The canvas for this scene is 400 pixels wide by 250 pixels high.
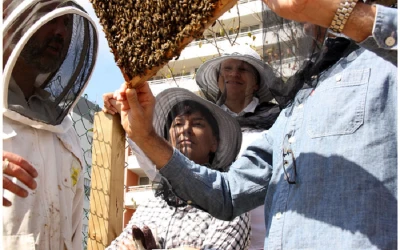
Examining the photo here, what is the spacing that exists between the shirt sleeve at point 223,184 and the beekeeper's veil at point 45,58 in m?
0.86

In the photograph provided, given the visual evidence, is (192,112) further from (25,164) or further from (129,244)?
(25,164)

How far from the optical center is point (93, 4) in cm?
248

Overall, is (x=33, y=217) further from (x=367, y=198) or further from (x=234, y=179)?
(x=367, y=198)

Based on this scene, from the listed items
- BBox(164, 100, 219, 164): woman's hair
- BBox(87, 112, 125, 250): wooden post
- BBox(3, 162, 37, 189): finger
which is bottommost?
BBox(3, 162, 37, 189): finger

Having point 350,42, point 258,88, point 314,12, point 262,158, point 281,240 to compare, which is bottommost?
point 281,240

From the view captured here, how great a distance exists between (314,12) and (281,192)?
657 millimetres

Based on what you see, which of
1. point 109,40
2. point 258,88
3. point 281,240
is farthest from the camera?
point 258,88

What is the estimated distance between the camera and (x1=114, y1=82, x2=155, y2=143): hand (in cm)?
234

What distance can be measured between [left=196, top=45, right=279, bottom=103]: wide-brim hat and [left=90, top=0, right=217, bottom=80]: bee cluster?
1471mm

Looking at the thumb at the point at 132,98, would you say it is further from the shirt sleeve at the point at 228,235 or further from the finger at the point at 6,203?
the shirt sleeve at the point at 228,235

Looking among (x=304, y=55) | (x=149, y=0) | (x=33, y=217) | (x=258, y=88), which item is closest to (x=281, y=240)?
(x=304, y=55)

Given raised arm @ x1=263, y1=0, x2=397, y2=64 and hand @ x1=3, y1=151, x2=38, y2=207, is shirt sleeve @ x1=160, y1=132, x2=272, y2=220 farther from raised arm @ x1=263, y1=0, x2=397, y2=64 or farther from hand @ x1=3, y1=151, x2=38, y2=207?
raised arm @ x1=263, y1=0, x2=397, y2=64

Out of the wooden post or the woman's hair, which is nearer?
the wooden post

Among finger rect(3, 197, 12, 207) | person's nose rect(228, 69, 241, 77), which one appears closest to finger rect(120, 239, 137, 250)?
finger rect(3, 197, 12, 207)
